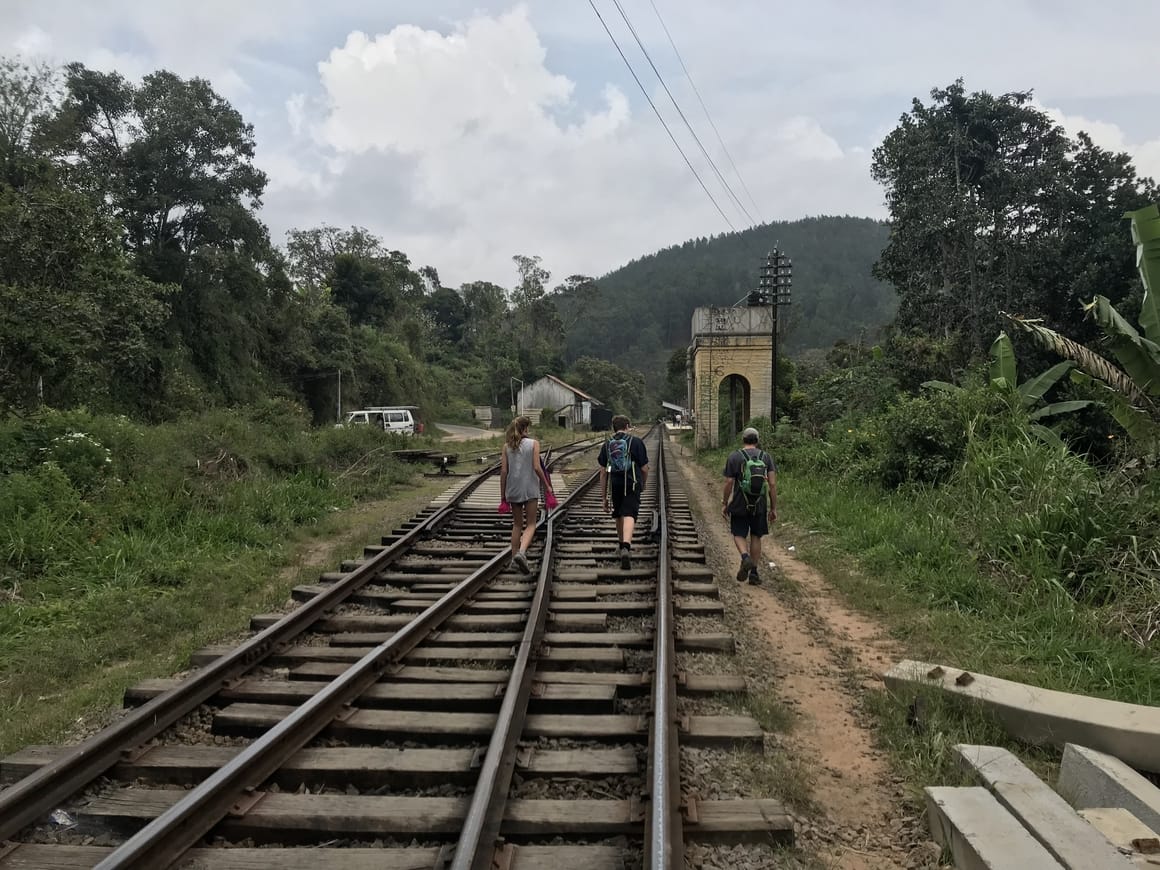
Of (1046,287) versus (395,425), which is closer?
(1046,287)

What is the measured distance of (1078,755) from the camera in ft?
11.5

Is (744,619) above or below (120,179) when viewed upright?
below

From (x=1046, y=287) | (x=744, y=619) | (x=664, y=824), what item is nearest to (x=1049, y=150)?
(x=1046, y=287)

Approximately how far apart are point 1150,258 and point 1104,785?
6.68 m

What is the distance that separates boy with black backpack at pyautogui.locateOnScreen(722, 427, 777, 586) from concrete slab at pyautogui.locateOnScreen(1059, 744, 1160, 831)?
13.7 feet

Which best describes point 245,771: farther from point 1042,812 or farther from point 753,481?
point 753,481

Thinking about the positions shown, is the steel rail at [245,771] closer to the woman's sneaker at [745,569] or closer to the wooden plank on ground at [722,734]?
the wooden plank on ground at [722,734]

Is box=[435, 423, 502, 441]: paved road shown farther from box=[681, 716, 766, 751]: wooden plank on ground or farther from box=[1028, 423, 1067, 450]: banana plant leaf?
box=[681, 716, 766, 751]: wooden plank on ground

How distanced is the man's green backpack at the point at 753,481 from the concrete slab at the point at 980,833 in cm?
451

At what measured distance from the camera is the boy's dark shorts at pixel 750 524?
776cm

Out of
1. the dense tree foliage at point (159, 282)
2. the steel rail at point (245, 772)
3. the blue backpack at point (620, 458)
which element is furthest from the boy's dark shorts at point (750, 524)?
the dense tree foliage at point (159, 282)

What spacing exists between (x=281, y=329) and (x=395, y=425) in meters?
6.87

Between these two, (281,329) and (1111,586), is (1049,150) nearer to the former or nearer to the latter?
(1111,586)

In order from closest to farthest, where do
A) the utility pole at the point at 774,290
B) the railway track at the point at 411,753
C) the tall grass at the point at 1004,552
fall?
the railway track at the point at 411,753 → the tall grass at the point at 1004,552 → the utility pole at the point at 774,290
